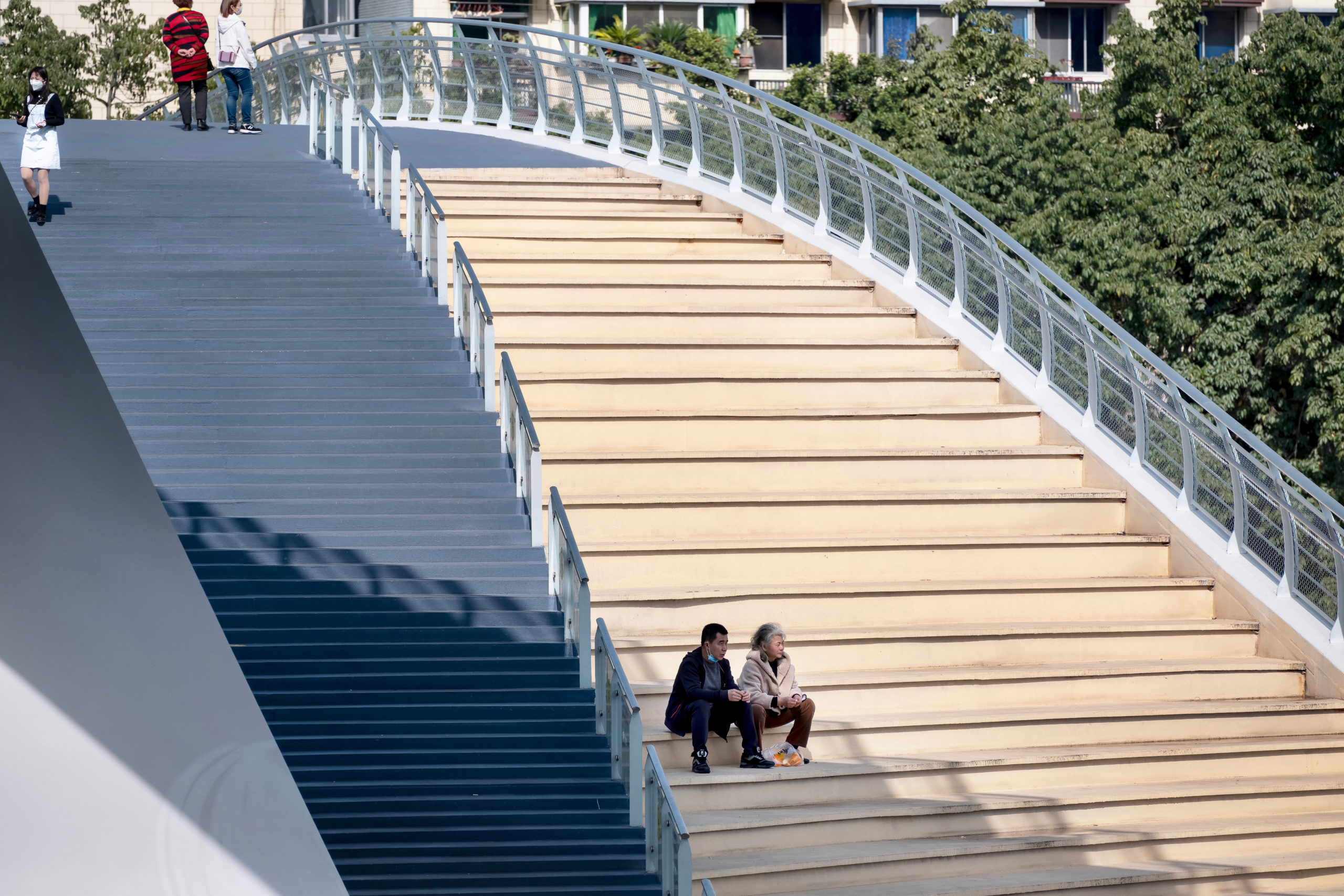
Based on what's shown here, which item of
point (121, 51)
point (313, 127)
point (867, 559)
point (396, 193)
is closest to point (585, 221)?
point (396, 193)

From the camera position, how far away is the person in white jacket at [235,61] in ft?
49.3

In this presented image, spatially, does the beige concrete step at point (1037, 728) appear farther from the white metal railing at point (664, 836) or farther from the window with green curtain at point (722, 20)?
the window with green curtain at point (722, 20)

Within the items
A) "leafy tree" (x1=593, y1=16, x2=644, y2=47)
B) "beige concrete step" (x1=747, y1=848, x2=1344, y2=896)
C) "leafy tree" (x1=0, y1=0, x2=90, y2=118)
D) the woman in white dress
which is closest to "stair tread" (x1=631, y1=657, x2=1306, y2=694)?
"beige concrete step" (x1=747, y1=848, x2=1344, y2=896)

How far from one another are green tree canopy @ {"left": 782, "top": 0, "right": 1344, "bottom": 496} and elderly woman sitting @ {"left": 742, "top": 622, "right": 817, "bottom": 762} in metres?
11.8

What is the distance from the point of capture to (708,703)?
25.7 ft

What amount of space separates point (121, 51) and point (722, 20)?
16.2 meters

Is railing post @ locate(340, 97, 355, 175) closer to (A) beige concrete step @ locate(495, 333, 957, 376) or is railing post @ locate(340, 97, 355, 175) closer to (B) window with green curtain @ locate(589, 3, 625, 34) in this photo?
(A) beige concrete step @ locate(495, 333, 957, 376)

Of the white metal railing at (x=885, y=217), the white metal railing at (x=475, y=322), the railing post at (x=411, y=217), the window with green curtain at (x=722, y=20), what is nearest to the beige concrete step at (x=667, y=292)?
the white metal railing at (x=885, y=217)

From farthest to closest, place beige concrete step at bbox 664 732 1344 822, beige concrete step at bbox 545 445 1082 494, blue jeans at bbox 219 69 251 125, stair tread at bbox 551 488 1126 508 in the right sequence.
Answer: blue jeans at bbox 219 69 251 125
beige concrete step at bbox 545 445 1082 494
stair tread at bbox 551 488 1126 508
beige concrete step at bbox 664 732 1344 822

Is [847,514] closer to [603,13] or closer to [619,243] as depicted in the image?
[619,243]

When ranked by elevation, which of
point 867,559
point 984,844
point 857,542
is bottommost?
point 984,844

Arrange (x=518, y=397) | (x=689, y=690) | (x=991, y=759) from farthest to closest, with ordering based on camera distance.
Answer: (x=518, y=397) < (x=991, y=759) < (x=689, y=690)

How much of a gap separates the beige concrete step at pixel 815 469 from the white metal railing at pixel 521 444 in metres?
0.55

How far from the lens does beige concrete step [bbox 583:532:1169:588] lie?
911 cm
